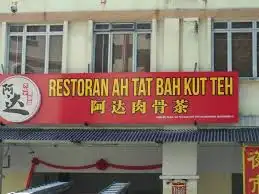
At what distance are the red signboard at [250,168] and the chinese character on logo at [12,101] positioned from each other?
545 cm

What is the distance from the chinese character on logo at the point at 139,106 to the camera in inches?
542

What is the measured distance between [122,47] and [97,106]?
1763mm

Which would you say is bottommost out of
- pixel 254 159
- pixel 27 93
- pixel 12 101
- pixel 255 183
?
pixel 255 183

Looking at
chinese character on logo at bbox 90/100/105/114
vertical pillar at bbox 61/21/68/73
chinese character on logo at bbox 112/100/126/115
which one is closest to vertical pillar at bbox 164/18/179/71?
chinese character on logo at bbox 112/100/126/115

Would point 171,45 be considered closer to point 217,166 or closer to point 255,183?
point 217,166

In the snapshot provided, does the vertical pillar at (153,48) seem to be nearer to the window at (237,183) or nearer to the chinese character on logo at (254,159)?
the chinese character on logo at (254,159)

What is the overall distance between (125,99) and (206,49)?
7.77ft

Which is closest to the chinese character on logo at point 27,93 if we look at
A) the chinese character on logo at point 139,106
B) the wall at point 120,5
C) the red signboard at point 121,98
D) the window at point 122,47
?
the red signboard at point 121,98

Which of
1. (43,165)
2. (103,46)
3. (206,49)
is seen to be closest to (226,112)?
(206,49)

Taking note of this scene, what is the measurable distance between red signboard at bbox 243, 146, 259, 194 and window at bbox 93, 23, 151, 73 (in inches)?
131

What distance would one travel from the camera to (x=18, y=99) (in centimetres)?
1424

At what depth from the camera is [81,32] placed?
47.8 ft

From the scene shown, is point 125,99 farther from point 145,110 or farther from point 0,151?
point 0,151

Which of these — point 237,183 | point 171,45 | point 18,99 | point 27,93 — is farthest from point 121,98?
point 237,183
